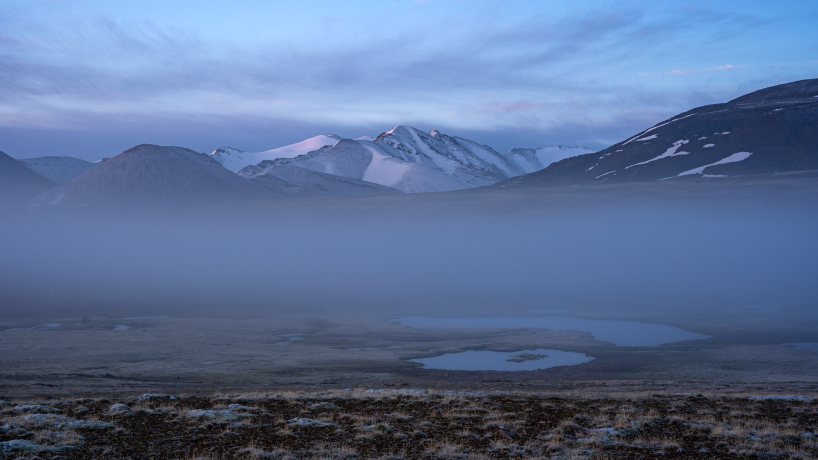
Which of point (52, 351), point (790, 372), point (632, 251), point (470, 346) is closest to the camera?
point (790, 372)

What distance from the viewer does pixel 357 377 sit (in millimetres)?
41438

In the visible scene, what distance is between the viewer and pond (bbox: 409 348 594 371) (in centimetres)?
5100

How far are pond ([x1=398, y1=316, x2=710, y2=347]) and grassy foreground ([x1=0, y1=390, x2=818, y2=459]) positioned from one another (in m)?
45.0

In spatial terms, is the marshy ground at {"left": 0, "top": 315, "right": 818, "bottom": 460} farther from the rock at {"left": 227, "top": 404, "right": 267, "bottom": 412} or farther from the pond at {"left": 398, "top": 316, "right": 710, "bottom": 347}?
the pond at {"left": 398, "top": 316, "right": 710, "bottom": 347}

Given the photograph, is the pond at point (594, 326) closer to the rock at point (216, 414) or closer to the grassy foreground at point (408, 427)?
the grassy foreground at point (408, 427)

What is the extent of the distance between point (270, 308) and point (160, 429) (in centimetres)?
8600

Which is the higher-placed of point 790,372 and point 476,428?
point 476,428

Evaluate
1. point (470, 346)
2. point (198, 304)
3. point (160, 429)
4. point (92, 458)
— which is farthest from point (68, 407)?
point (198, 304)

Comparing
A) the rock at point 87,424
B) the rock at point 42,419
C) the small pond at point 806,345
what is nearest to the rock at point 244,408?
the rock at point 87,424

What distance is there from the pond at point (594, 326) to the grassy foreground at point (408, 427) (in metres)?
45.0

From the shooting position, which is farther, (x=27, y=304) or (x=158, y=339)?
(x=27, y=304)

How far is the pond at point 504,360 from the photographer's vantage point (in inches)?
2008

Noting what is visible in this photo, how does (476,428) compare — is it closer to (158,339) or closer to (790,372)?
(790,372)

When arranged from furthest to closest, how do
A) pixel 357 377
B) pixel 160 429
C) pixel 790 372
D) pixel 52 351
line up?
pixel 52 351 < pixel 790 372 < pixel 357 377 < pixel 160 429
